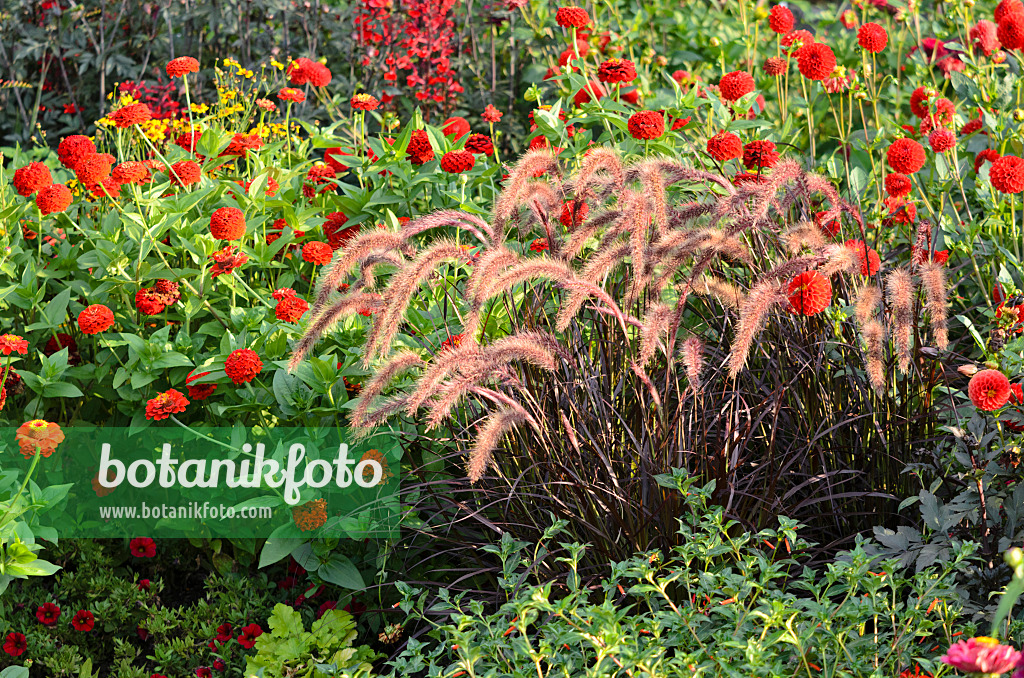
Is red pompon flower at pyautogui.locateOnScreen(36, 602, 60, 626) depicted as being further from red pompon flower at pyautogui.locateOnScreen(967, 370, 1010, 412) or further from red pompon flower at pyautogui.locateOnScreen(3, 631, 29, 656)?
red pompon flower at pyautogui.locateOnScreen(967, 370, 1010, 412)

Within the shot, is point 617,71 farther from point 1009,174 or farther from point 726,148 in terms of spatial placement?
point 1009,174

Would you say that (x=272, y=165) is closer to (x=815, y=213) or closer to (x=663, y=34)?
(x=815, y=213)

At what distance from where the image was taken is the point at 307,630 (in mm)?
2775

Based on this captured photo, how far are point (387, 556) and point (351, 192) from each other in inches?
58.4

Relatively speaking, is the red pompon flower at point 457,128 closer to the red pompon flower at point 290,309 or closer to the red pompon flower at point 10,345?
the red pompon flower at point 290,309

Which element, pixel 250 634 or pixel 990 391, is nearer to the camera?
pixel 990 391

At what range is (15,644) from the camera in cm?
264

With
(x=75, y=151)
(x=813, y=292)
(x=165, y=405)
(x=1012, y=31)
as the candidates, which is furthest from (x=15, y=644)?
(x=1012, y=31)

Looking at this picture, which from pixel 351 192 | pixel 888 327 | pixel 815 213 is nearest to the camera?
pixel 888 327

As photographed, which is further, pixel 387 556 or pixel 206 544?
pixel 206 544

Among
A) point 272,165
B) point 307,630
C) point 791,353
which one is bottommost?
point 307,630

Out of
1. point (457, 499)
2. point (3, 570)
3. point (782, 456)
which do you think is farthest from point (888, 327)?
point (3, 570)

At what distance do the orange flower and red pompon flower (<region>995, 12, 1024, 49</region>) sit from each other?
319 cm

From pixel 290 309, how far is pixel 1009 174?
2.15 meters
